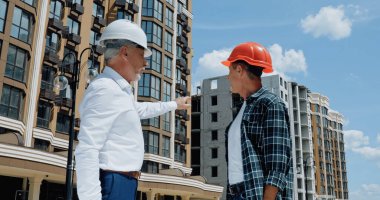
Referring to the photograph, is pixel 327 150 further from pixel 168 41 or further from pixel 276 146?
pixel 276 146

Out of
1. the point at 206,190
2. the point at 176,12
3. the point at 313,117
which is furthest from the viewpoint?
the point at 313,117

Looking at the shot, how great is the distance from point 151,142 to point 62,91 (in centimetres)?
1013

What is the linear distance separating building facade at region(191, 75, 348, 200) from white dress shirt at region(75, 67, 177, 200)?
45188mm

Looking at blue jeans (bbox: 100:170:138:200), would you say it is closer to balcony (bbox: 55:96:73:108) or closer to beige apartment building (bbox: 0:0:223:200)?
beige apartment building (bbox: 0:0:223:200)

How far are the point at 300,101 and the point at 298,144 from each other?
27.4 ft

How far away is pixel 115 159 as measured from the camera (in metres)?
3.09

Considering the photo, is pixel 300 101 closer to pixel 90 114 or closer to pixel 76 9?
pixel 76 9

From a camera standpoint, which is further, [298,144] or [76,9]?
[298,144]

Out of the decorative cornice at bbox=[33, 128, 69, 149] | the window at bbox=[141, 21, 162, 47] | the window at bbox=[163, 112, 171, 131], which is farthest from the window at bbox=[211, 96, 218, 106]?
the decorative cornice at bbox=[33, 128, 69, 149]

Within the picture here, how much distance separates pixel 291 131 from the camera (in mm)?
53469

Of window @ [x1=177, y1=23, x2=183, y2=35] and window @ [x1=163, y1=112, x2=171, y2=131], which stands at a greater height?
window @ [x1=177, y1=23, x2=183, y2=35]

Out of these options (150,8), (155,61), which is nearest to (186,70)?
(155,61)

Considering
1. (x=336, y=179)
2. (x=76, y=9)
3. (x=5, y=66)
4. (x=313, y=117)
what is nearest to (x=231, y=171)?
(x=5, y=66)

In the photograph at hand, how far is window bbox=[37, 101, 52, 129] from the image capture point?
2692 cm
